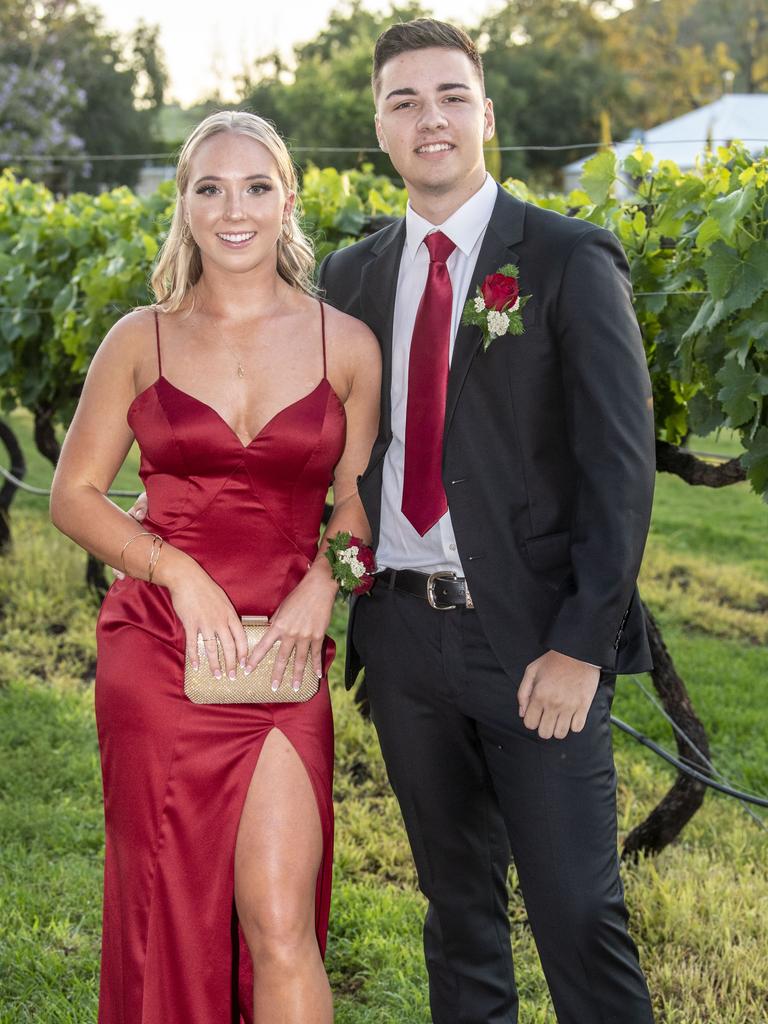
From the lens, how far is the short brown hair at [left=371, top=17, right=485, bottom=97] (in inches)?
110

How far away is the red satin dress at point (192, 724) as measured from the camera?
8.82 feet

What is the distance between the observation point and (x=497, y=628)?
2.61 meters

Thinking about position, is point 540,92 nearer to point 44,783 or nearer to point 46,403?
point 46,403

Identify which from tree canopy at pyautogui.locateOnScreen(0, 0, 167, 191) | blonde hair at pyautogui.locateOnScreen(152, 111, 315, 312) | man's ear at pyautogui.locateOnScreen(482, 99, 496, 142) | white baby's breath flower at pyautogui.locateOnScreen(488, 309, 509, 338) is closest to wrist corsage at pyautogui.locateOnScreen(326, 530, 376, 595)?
white baby's breath flower at pyautogui.locateOnScreen(488, 309, 509, 338)

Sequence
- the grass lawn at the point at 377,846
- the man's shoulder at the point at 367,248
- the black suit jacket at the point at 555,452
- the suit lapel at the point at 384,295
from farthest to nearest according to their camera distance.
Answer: the grass lawn at the point at 377,846 < the man's shoulder at the point at 367,248 < the suit lapel at the point at 384,295 < the black suit jacket at the point at 555,452

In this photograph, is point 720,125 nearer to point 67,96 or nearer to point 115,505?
point 67,96

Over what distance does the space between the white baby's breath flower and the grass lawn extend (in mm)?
1952

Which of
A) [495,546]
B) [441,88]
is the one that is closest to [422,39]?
[441,88]

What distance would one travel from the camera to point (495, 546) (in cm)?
264

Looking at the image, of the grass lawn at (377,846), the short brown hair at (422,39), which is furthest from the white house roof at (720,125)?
the short brown hair at (422,39)

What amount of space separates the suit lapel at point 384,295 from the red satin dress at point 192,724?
0.43 feet

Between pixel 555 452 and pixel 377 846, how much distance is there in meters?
2.34

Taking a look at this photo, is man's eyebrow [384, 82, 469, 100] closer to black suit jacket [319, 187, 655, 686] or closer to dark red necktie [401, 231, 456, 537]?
black suit jacket [319, 187, 655, 686]

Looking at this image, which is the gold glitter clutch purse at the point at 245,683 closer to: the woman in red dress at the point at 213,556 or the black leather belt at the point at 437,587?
the woman in red dress at the point at 213,556
